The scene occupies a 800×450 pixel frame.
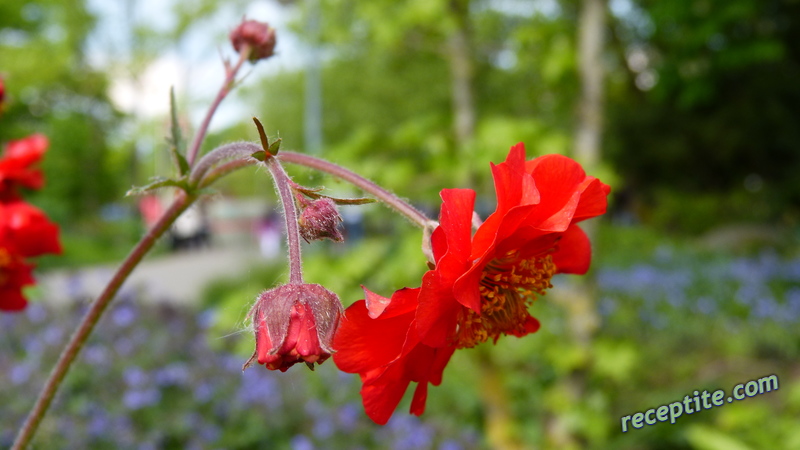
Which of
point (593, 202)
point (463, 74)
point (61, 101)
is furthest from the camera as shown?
point (61, 101)

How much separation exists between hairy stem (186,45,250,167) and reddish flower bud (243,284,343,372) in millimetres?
300

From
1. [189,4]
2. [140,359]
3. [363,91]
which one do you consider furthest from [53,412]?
[363,91]

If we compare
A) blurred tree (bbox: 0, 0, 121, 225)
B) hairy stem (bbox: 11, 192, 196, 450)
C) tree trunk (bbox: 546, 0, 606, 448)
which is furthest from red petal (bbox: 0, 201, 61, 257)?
blurred tree (bbox: 0, 0, 121, 225)

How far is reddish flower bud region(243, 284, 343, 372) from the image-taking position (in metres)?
0.69

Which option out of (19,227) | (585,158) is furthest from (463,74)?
(19,227)

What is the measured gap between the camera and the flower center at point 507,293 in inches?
31.5

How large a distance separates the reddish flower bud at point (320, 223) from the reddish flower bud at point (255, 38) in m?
0.46

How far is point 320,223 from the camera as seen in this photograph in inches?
28.6

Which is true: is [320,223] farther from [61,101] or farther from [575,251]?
[61,101]

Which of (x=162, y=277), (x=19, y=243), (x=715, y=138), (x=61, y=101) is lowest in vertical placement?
(x=19, y=243)

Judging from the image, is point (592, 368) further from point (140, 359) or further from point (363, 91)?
point (363, 91)

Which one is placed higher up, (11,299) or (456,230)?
(11,299)

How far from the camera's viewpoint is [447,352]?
750 mm

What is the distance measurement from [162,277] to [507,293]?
10878 mm
